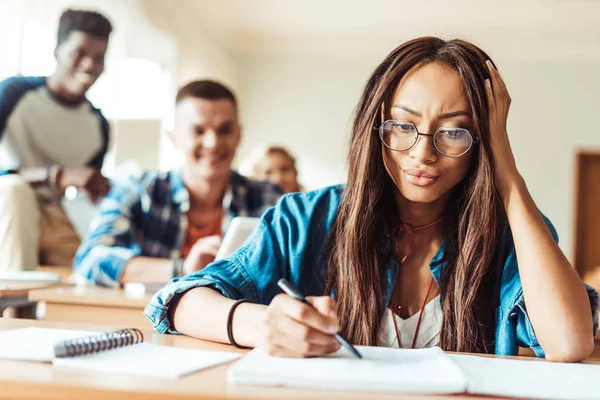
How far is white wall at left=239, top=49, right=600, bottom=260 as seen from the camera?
26.9ft

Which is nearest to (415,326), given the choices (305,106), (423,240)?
(423,240)

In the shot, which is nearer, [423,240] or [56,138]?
[423,240]

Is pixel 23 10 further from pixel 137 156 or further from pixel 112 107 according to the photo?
pixel 137 156

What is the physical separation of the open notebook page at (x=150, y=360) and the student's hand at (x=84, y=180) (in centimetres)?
274

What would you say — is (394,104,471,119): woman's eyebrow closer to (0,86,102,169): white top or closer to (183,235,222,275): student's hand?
(183,235,222,275): student's hand

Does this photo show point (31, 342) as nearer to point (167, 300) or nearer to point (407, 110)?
point (167, 300)

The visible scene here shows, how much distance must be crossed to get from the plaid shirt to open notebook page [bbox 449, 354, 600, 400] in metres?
1.69

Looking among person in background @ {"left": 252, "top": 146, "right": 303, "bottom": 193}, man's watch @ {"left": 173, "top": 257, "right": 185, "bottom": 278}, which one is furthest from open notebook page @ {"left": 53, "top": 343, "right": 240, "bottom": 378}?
person in background @ {"left": 252, "top": 146, "right": 303, "bottom": 193}

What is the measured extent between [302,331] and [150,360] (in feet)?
0.60

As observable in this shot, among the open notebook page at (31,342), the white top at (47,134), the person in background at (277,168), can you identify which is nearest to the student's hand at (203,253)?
the open notebook page at (31,342)

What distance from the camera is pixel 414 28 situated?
24.7 feet

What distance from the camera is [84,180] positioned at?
11.5 ft

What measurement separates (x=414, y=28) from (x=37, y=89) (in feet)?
15.0

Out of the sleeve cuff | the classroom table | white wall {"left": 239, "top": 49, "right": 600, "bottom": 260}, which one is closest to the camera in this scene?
the classroom table
